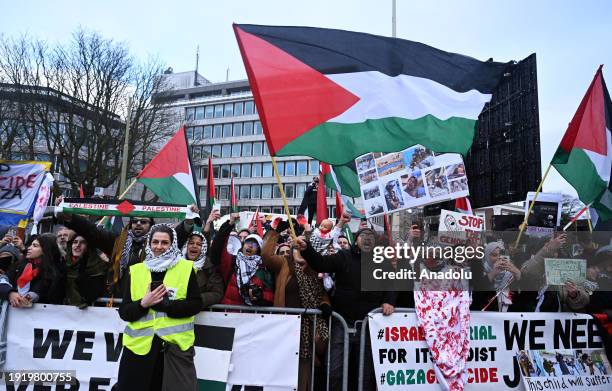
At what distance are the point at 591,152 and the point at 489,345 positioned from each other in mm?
2802

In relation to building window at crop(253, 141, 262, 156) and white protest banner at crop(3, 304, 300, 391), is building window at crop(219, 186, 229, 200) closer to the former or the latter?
building window at crop(253, 141, 262, 156)

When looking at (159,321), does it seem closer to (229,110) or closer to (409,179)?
(409,179)

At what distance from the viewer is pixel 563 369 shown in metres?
4.59

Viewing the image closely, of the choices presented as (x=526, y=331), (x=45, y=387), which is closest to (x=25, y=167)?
(x=45, y=387)

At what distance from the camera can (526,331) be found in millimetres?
4605

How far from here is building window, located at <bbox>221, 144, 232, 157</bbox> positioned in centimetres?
7219

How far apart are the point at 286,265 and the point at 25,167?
3.67 meters

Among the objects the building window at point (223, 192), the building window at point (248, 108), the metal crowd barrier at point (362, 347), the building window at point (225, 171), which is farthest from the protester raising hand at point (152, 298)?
the building window at point (225, 171)

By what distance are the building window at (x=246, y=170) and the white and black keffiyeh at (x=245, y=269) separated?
2613 inches

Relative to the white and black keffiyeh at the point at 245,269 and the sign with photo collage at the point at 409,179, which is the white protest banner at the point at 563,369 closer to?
the sign with photo collage at the point at 409,179

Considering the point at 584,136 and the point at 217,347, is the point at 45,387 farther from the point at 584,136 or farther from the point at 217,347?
the point at 584,136

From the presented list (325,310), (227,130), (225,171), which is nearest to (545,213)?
(325,310)

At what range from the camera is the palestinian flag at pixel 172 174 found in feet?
23.1

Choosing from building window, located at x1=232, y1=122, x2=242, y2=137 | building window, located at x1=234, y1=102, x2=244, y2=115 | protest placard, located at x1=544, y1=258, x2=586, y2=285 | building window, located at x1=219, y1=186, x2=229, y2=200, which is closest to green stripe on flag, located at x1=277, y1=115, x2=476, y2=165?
protest placard, located at x1=544, y1=258, x2=586, y2=285
